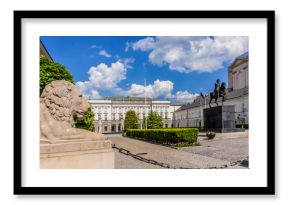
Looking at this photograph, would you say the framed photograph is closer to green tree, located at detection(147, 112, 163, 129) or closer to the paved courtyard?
the paved courtyard

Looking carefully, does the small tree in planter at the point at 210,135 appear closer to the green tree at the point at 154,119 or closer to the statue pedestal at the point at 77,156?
the green tree at the point at 154,119

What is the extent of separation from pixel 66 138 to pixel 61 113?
39 cm

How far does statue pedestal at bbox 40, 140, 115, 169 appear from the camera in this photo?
4.06 meters

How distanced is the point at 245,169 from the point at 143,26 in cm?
259

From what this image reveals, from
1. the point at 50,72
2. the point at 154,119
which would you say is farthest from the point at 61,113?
the point at 154,119

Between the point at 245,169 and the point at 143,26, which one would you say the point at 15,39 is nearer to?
the point at 143,26

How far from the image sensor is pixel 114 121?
675cm

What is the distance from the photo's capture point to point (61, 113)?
4.21 m

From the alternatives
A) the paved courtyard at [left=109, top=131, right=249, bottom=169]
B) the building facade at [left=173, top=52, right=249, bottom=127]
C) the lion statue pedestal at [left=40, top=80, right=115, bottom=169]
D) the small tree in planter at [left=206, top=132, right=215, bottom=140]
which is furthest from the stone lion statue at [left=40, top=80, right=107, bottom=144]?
the small tree in planter at [left=206, top=132, right=215, bottom=140]

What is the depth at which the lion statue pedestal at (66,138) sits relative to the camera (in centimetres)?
407

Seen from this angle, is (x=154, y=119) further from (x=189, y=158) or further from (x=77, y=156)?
(x=77, y=156)
